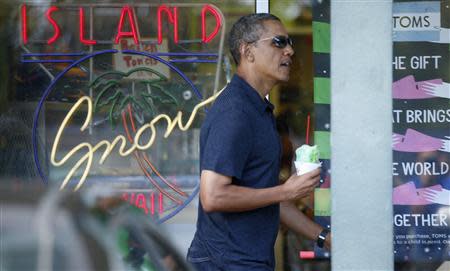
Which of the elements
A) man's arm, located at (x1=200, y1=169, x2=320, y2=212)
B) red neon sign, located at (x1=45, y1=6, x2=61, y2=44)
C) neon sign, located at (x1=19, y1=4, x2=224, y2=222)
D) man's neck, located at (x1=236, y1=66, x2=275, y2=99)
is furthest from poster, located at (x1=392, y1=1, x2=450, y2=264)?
man's arm, located at (x1=200, y1=169, x2=320, y2=212)

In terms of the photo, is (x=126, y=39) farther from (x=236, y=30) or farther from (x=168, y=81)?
(x=236, y=30)

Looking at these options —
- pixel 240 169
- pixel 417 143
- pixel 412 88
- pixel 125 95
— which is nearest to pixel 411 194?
pixel 417 143

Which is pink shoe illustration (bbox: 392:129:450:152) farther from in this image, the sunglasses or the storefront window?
the sunglasses

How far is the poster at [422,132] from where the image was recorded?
23.5 feet

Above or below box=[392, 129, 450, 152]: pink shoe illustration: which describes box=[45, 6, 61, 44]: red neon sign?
above

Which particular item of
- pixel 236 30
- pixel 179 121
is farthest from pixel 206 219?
pixel 179 121

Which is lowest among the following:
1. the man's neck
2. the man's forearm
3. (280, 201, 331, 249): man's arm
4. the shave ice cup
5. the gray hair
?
(280, 201, 331, 249): man's arm

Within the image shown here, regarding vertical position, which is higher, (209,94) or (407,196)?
(209,94)

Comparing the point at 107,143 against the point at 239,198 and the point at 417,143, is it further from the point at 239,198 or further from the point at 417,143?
the point at 239,198

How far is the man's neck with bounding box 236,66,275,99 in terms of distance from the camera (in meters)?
4.88

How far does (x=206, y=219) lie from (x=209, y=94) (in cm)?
281

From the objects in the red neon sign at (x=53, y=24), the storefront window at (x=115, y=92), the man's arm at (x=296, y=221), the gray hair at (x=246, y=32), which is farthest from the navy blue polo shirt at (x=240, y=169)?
the red neon sign at (x=53, y=24)

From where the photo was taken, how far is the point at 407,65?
7.20 meters

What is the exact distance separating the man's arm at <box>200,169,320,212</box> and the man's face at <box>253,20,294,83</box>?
0.56 metres
